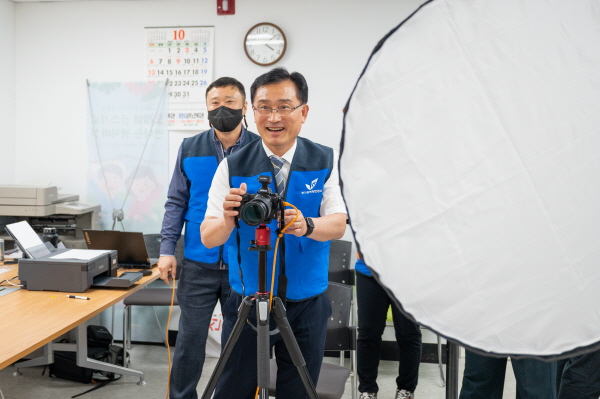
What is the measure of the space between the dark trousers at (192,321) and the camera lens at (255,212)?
1.00 metres

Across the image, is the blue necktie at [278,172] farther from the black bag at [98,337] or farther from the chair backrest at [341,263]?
the black bag at [98,337]

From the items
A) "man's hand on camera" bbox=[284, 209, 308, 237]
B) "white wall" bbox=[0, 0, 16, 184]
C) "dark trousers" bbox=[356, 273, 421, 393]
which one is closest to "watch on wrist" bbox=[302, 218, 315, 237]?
"man's hand on camera" bbox=[284, 209, 308, 237]

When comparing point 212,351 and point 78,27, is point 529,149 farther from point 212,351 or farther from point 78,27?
point 78,27

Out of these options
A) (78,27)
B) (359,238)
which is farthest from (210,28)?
(359,238)

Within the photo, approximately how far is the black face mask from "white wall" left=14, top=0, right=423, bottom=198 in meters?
1.60

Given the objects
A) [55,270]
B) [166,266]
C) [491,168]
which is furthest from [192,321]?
[491,168]

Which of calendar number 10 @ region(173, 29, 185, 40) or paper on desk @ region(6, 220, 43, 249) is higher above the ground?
calendar number 10 @ region(173, 29, 185, 40)

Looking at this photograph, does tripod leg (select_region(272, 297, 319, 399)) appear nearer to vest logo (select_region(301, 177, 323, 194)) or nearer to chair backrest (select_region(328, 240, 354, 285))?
vest logo (select_region(301, 177, 323, 194))

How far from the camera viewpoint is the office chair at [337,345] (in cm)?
186

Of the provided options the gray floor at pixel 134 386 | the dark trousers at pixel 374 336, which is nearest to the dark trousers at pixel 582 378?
the dark trousers at pixel 374 336

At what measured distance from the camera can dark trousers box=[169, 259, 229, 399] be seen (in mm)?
2006

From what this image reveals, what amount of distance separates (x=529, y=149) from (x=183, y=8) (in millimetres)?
3611

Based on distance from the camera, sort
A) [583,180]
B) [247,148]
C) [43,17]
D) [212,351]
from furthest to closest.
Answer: [43,17] → [212,351] → [247,148] → [583,180]

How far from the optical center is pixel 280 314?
1230mm
